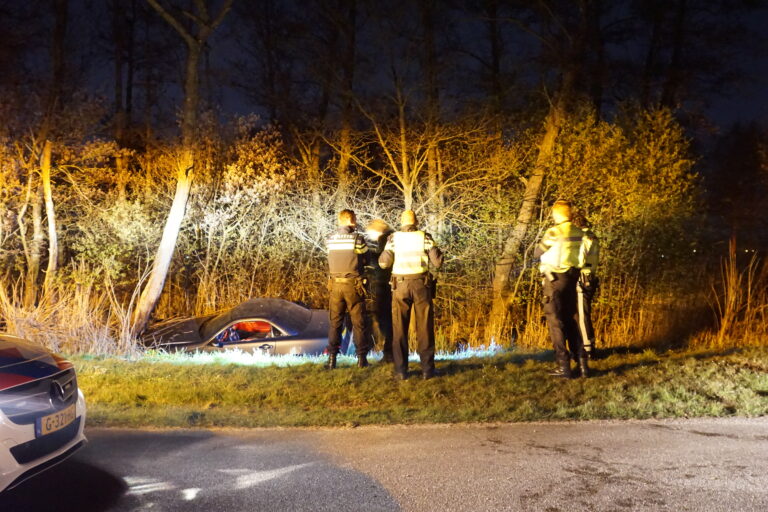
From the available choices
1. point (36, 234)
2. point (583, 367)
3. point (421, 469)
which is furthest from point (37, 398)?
point (36, 234)

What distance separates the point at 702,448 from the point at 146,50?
27367mm

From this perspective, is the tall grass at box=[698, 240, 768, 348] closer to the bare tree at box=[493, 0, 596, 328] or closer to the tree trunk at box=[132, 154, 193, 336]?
the bare tree at box=[493, 0, 596, 328]

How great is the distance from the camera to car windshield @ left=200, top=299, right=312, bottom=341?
37.4 ft

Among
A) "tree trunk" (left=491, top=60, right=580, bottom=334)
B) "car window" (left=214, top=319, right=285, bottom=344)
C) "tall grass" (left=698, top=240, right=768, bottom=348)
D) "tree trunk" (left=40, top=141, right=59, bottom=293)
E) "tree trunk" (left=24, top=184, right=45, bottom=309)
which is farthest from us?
"tree trunk" (left=24, top=184, right=45, bottom=309)

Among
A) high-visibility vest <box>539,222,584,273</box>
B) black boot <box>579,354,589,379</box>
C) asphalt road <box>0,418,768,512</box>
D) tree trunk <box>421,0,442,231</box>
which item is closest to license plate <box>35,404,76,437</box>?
asphalt road <box>0,418,768,512</box>

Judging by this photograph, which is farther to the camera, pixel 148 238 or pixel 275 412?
pixel 148 238

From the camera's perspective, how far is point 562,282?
8.37 metres

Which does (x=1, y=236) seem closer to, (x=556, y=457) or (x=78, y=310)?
(x=78, y=310)

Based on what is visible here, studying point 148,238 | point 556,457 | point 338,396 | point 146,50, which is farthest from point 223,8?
point 146,50

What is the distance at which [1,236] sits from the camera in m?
17.7

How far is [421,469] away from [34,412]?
8.63 ft

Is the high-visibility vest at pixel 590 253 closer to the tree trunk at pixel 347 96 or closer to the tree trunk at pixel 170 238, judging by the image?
the tree trunk at pixel 347 96

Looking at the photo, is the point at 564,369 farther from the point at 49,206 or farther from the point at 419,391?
the point at 49,206

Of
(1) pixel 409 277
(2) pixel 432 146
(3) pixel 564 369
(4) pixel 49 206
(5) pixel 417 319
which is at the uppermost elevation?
(2) pixel 432 146
